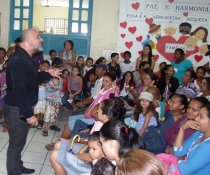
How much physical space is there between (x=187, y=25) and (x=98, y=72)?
9.76ft

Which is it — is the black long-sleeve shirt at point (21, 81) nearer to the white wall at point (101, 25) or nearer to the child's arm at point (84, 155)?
the child's arm at point (84, 155)

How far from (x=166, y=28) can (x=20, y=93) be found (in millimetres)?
4922

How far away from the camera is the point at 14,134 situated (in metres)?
2.54

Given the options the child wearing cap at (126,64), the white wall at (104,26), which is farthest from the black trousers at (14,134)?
the white wall at (104,26)

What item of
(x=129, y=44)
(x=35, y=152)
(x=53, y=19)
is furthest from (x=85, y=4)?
(x=35, y=152)

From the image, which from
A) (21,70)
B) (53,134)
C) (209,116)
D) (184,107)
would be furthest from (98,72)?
(209,116)

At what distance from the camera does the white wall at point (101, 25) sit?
665cm

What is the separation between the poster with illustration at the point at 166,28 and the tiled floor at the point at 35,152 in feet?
11.0

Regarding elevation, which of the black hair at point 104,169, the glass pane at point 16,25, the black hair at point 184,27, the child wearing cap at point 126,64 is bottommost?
the black hair at point 104,169

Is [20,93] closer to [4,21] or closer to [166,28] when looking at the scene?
[166,28]

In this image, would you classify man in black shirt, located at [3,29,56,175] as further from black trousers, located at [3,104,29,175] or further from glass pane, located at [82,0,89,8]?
glass pane, located at [82,0,89,8]

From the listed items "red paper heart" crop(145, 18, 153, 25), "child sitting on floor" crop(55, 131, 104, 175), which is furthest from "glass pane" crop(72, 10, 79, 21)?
"child sitting on floor" crop(55, 131, 104, 175)

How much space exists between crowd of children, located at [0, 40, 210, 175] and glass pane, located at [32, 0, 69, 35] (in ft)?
6.91

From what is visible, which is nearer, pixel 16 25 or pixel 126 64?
pixel 126 64
